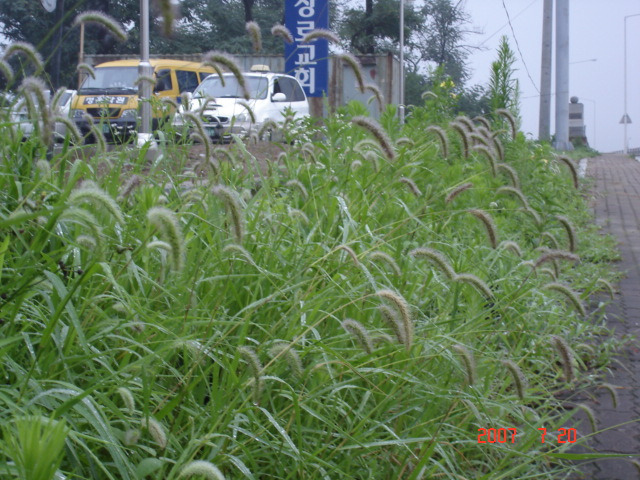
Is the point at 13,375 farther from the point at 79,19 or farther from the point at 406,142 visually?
the point at 406,142

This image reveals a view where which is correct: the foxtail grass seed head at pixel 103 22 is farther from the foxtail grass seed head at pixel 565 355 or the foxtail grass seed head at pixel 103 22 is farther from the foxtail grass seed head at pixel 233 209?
the foxtail grass seed head at pixel 565 355

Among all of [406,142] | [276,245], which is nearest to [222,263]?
[276,245]

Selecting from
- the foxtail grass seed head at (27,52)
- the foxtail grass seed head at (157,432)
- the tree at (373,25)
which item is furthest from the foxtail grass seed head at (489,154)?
the tree at (373,25)

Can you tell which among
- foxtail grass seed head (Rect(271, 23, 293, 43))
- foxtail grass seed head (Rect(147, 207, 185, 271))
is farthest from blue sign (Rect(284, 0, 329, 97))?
foxtail grass seed head (Rect(147, 207, 185, 271))

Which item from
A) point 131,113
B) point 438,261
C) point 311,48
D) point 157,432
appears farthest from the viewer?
point 311,48

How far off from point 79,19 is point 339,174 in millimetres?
Answer: 1820

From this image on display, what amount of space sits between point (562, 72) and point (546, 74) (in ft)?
2.11

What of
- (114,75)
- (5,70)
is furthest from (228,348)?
(114,75)

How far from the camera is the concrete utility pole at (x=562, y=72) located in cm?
1983

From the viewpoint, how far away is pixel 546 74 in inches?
792

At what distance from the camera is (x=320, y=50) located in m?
10.2

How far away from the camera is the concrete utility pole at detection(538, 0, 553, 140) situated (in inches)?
773

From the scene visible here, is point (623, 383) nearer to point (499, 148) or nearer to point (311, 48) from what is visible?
point (499, 148)

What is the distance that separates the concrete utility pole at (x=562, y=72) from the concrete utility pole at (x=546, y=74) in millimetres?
369
